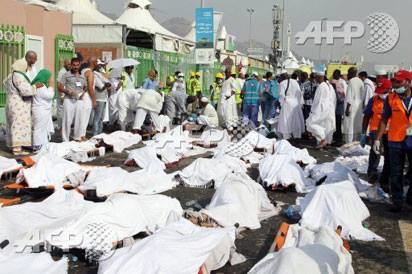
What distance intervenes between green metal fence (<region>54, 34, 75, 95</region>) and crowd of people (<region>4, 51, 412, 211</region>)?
3008 millimetres

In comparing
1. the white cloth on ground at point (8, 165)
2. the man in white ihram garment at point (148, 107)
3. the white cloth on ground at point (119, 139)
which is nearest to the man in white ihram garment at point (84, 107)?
the white cloth on ground at point (119, 139)

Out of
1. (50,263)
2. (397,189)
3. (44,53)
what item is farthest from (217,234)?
(44,53)

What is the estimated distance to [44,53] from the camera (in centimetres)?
1500

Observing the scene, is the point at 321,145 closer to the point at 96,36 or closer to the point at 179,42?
the point at 96,36

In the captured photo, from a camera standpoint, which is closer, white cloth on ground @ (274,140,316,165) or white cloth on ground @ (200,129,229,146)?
white cloth on ground @ (274,140,316,165)

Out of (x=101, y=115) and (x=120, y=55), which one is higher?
(x=120, y=55)

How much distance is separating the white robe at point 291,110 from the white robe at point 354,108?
1104 millimetres

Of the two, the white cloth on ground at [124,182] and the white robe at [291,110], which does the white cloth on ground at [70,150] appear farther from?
the white robe at [291,110]

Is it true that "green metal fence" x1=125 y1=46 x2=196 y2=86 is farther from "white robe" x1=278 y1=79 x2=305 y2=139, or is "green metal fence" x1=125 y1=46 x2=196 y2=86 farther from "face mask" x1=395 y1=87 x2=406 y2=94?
"face mask" x1=395 y1=87 x2=406 y2=94

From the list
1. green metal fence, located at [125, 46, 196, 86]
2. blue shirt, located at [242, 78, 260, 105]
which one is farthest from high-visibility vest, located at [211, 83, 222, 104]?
green metal fence, located at [125, 46, 196, 86]

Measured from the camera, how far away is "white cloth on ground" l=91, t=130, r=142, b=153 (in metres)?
10.1

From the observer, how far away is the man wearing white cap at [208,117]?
13.1 meters

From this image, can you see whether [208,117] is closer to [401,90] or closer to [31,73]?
[31,73]

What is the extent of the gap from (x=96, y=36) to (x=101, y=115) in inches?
372
